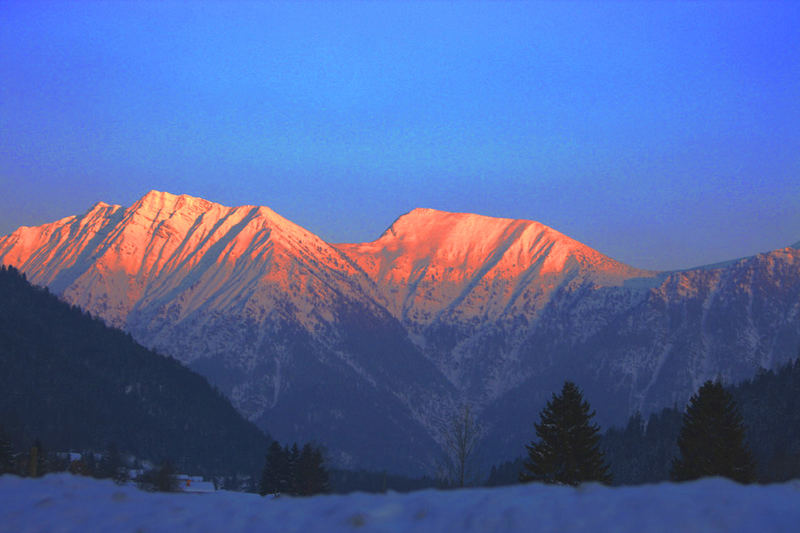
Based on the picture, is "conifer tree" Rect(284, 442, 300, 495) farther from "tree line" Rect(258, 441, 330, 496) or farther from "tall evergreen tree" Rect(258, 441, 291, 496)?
"tall evergreen tree" Rect(258, 441, 291, 496)

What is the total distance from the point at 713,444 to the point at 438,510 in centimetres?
5201

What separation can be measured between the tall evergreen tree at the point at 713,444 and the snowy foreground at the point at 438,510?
47654 millimetres

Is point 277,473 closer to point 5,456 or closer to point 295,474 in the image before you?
point 295,474

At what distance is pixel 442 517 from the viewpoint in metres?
16.1

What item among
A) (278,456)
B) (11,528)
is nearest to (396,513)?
(11,528)

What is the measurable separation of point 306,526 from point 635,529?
19.0 ft

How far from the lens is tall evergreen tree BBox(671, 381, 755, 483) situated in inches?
2424

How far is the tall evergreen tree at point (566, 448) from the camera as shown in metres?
61.8

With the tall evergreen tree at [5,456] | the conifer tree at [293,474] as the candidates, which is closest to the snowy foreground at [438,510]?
the tall evergreen tree at [5,456]

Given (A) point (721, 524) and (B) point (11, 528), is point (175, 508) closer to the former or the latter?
(B) point (11, 528)

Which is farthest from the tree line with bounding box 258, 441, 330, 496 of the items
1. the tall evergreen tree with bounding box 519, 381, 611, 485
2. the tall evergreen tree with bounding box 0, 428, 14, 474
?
the tall evergreen tree with bounding box 519, 381, 611, 485

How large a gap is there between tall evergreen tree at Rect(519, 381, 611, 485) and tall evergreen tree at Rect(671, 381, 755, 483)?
600cm

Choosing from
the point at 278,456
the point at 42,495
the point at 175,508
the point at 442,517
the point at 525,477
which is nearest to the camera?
the point at 442,517

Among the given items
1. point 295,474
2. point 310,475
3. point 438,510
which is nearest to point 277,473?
point 295,474
